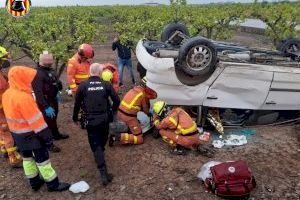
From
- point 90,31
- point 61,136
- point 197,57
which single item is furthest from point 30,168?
point 90,31

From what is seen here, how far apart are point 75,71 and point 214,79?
2.99 meters

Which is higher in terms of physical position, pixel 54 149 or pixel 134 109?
pixel 134 109

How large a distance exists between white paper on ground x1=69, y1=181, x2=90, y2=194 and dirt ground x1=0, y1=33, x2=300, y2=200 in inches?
2.8

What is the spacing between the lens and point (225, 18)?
55.7 feet

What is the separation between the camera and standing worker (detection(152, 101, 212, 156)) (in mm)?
6258

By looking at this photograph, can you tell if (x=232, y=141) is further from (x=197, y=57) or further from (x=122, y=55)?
(x=122, y=55)

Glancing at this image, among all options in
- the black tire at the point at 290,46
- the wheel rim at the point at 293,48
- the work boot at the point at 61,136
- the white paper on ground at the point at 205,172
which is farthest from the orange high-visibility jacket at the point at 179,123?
the wheel rim at the point at 293,48

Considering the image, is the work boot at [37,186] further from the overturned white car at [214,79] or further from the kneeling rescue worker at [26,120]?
the overturned white car at [214,79]

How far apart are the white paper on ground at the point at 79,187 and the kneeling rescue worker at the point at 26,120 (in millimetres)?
374

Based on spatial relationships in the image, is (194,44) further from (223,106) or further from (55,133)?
(55,133)

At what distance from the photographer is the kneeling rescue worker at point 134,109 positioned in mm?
6621

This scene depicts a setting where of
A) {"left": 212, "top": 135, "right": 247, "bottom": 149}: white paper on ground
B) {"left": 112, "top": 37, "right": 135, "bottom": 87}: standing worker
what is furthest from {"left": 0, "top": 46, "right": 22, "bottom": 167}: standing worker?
{"left": 112, "top": 37, "right": 135, "bottom": 87}: standing worker

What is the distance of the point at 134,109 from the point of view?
6680 mm

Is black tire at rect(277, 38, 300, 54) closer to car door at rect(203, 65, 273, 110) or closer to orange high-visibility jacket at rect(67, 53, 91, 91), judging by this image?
car door at rect(203, 65, 273, 110)
